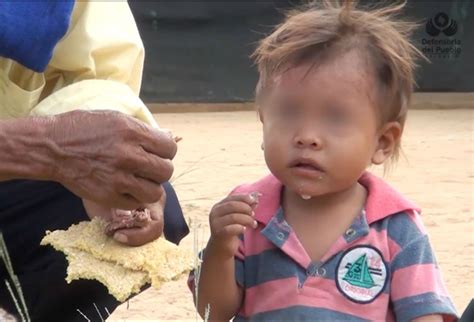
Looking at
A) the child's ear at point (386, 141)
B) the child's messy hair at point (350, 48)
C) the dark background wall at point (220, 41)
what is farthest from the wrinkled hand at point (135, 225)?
the dark background wall at point (220, 41)

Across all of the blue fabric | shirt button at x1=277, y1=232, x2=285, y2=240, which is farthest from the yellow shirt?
shirt button at x1=277, y1=232, x2=285, y2=240

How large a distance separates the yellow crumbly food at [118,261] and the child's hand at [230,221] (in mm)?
84

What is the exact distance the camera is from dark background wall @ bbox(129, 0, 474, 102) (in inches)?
501

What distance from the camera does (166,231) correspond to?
328cm

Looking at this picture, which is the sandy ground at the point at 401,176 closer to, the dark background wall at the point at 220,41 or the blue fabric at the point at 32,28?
the dark background wall at the point at 220,41

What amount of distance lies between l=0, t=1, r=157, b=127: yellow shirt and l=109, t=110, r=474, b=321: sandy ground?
23.8 inches

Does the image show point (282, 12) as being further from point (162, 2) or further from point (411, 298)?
point (411, 298)

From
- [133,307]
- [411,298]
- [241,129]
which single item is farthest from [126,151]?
[241,129]

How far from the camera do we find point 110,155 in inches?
106

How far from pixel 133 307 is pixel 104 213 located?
79.7 inches

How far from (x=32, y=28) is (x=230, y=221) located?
693 millimetres

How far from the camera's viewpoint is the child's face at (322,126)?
2877 mm

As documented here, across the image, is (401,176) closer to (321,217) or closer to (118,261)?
(321,217)

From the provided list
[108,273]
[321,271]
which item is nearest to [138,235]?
[108,273]
